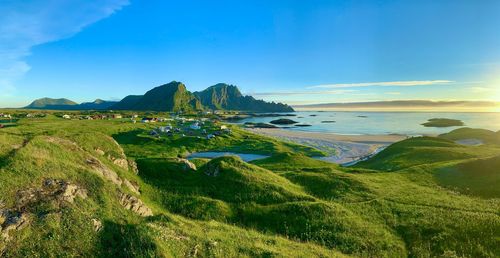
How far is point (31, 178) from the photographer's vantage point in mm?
15516

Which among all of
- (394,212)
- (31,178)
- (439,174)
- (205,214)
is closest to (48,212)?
(31,178)

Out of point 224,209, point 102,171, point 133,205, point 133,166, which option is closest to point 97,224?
point 133,205

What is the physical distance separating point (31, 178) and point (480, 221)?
2870 cm

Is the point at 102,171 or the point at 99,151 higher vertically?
the point at 99,151

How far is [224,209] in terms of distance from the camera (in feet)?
73.9

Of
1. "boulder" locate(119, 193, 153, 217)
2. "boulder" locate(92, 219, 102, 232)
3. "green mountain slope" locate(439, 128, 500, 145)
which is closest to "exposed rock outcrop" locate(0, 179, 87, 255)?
"boulder" locate(92, 219, 102, 232)

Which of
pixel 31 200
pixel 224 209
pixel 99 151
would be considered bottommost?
pixel 224 209

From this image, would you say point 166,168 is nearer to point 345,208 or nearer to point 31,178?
point 31,178

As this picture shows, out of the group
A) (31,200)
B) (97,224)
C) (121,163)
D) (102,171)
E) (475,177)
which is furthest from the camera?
(475,177)

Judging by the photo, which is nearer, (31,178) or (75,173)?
(31,178)

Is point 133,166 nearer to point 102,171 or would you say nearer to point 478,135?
point 102,171

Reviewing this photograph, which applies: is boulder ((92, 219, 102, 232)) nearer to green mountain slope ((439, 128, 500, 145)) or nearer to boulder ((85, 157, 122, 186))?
boulder ((85, 157, 122, 186))

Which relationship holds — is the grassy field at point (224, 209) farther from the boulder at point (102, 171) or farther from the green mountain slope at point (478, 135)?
the green mountain slope at point (478, 135)

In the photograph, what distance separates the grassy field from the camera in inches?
516
